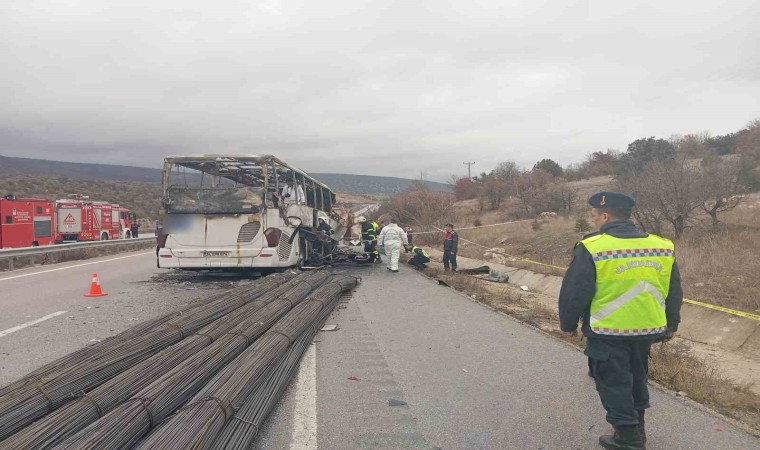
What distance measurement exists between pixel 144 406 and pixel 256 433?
77 cm

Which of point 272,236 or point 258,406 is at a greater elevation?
point 272,236

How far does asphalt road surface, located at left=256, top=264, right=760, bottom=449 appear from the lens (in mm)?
3848

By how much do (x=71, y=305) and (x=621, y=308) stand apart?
29.2 feet

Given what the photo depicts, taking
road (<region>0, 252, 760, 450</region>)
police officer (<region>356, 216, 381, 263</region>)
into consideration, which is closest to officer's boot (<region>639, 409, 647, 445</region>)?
road (<region>0, 252, 760, 450</region>)

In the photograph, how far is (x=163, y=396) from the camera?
13.2 ft

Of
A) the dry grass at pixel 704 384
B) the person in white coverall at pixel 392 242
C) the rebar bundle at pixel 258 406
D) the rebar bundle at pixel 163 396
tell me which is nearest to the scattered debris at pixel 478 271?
the person in white coverall at pixel 392 242

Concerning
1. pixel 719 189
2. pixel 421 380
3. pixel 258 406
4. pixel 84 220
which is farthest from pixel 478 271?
pixel 84 220

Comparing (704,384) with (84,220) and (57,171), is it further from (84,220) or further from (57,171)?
(57,171)

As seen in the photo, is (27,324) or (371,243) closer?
(27,324)

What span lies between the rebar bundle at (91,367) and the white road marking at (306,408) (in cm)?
151

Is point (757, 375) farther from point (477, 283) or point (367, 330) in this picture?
point (477, 283)

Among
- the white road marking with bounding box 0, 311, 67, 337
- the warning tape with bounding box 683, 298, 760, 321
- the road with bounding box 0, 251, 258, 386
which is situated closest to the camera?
the road with bounding box 0, 251, 258, 386

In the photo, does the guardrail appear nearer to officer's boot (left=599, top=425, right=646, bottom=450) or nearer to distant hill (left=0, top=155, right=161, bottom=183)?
officer's boot (left=599, top=425, right=646, bottom=450)

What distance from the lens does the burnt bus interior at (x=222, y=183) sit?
40.2 ft
